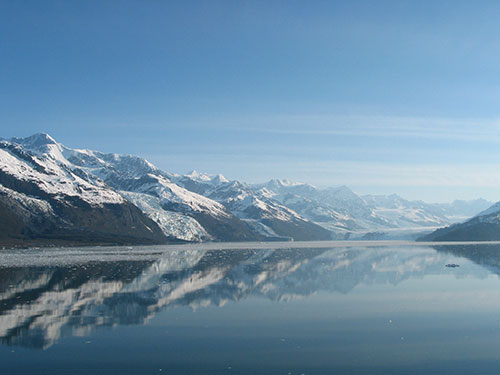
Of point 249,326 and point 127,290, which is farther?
point 127,290

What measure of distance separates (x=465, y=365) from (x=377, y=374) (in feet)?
21.0

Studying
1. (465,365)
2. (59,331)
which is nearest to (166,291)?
(59,331)

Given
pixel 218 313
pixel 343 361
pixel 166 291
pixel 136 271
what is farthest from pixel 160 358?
pixel 136 271

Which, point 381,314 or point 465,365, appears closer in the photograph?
point 465,365

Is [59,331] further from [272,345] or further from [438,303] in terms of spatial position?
[438,303]

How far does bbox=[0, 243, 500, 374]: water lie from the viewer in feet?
112

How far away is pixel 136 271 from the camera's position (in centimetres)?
9900

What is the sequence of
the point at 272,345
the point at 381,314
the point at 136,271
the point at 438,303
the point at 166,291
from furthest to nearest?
the point at 136,271
the point at 166,291
the point at 438,303
the point at 381,314
the point at 272,345

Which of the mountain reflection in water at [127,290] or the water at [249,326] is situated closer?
the water at [249,326]

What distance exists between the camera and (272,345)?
3906cm

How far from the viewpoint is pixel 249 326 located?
152ft

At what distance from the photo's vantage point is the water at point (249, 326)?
34156 mm

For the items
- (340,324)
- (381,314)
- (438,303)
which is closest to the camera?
(340,324)

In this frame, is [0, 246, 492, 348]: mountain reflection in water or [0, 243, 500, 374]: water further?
[0, 246, 492, 348]: mountain reflection in water
